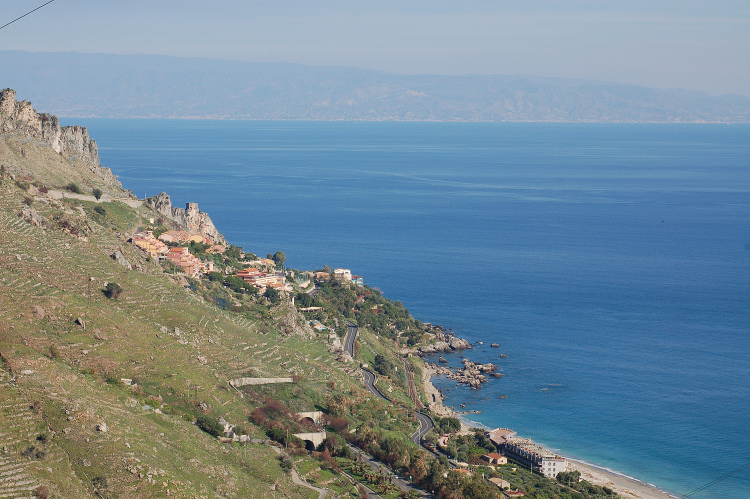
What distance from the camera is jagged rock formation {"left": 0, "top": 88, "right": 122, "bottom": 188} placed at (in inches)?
2269

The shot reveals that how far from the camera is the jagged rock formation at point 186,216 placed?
66.1 metres

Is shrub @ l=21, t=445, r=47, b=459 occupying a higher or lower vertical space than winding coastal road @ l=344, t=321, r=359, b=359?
lower

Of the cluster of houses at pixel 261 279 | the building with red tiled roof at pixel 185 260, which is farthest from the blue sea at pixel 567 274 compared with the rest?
the building with red tiled roof at pixel 185 260

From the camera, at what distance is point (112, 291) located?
36.5 meters

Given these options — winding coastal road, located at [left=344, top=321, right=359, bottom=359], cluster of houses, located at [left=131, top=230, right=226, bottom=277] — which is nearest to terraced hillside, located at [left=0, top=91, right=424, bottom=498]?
cluster of houses, located at [left=131, top=230, right=226, bottom=277]

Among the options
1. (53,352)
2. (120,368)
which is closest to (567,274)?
(120,368)

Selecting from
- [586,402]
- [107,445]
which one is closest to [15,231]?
[107,445]

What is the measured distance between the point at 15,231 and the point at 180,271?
14262 mm

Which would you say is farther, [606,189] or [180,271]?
[606,189]

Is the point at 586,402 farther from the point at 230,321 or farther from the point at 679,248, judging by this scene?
the point at 679,248

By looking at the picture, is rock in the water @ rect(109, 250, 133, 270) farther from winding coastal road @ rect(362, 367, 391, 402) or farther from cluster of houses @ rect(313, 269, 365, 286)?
cluster of houses @ rect(313, 269, 365, 286)

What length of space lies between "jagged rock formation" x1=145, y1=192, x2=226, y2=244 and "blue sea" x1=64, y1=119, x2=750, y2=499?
47.8ft

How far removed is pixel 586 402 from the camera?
48.7 m

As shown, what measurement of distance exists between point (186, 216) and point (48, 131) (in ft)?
42.1
